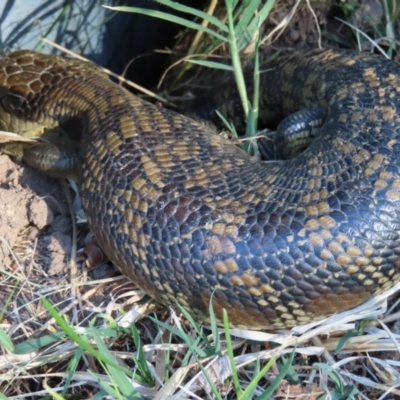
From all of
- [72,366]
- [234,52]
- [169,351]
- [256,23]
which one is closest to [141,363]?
[169,351]

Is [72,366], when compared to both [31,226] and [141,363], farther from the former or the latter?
[31,226]

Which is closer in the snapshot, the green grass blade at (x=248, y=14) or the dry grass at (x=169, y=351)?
the dry grass at (x=169, y=351)

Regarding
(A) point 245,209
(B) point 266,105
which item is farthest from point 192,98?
(A) point 245,209

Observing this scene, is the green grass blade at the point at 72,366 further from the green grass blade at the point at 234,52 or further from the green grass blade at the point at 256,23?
the green grass blade at the point at 256,23

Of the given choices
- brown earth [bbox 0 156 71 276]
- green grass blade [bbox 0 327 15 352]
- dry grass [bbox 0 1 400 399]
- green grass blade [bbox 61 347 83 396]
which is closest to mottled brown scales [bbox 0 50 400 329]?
dry grass [bbox 0 1 400 399]

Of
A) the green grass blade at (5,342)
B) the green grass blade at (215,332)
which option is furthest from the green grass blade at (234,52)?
the green grass blade at (5,342)

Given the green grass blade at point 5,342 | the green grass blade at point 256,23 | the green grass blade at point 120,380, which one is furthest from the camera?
the green grass blade at point 256,23

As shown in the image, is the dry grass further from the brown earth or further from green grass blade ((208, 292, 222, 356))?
the brown earth

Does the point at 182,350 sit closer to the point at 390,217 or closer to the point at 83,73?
the point at 390,217
